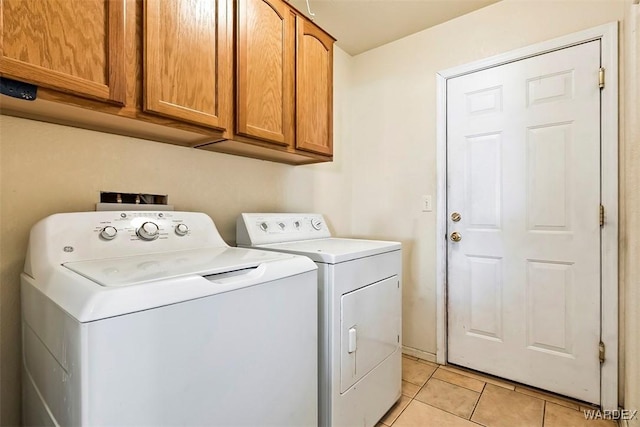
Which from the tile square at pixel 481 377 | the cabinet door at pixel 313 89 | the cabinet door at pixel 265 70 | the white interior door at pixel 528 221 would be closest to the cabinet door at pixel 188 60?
the cabinet door at pixel 265 70

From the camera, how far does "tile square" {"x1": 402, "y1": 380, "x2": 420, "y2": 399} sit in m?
1.82

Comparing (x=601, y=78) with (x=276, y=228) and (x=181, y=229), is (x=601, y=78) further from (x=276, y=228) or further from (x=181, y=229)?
(x=181, y=229)

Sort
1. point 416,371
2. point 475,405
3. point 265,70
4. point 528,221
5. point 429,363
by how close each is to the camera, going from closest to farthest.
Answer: point 265,70, point 475,405, point 528,221, point 416,371, point 429,363

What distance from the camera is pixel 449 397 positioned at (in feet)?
5.85

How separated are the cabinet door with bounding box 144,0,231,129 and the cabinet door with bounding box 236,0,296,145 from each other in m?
0.08

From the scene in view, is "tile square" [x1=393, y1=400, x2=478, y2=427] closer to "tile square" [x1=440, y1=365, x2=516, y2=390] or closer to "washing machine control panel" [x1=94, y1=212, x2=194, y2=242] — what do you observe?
"tile square" [x1=440, y1=365, x2=516, y2=390]

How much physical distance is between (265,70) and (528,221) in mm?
1759

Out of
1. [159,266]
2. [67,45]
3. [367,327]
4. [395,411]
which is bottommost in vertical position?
[395,411]

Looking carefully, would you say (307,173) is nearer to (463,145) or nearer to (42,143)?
(463,145)

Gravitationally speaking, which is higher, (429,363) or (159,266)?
(159,266)

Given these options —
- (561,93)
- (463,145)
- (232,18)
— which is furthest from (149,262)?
(561,93)

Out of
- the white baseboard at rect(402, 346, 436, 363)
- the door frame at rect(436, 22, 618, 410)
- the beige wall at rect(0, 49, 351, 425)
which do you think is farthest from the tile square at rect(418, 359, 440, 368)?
the beige wall at rect(0, 49, 351, 425)

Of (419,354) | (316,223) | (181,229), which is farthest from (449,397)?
(181,229)

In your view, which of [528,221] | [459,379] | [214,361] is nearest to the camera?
[214,361]
